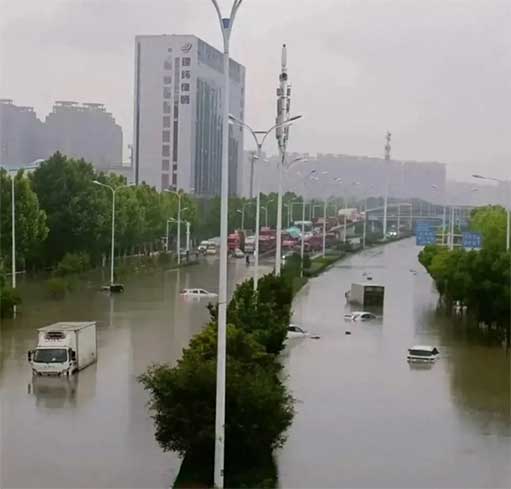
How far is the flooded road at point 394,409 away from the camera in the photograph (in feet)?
16.8

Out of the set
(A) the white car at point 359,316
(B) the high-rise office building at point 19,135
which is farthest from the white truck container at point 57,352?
(B) the high-rise office building at point 19,135

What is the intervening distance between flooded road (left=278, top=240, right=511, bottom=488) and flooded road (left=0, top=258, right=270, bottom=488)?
2.74 feet

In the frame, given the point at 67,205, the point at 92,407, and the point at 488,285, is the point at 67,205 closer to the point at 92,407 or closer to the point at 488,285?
the point at 488,285

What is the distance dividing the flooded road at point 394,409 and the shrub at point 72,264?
4.67m

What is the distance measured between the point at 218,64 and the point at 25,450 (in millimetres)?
19487

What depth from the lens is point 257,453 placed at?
4980mm

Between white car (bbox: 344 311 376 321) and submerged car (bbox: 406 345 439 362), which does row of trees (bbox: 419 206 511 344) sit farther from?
submerged car (bbox: 406 345 439 362)

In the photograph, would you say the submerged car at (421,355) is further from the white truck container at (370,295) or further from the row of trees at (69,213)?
the row of trees at (69,213)

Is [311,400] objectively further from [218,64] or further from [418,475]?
[218,64]

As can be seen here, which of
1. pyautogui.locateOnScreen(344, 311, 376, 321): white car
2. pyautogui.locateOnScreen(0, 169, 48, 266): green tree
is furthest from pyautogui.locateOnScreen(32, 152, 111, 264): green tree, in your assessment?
pyautogui.locateOnScreen(344, 311, 376, 321): white car

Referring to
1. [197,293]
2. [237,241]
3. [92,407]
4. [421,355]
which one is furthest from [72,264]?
[92,407]

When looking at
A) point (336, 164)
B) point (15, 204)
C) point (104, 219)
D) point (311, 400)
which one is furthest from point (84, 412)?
point (336, 164)

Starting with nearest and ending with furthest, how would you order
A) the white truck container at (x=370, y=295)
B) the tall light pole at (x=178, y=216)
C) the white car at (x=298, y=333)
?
the white car at (x=298, y=333) < the white truck container at (x=370, y=295) < the tall light pole at (x=178, y=216)

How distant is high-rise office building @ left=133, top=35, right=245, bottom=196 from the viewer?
75.5 ft
